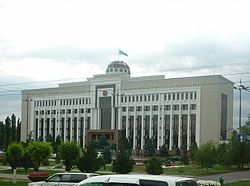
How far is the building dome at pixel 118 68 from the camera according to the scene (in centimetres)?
14125

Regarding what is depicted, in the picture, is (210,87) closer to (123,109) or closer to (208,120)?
(208,120)

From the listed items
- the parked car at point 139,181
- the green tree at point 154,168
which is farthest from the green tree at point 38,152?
the parked car at point 139,181

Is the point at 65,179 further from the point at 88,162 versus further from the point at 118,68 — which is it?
the point at 118,68

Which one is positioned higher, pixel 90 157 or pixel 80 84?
pixel 80 84

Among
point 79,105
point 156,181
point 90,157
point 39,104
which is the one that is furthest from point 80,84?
point 156,181

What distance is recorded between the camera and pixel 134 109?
13275 centimetres

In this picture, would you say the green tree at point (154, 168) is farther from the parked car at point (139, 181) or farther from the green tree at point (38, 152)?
the parked car at point (139, 181)

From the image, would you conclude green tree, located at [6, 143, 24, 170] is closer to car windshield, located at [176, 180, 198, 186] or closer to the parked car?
the parked car

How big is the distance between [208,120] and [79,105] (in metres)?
40.6

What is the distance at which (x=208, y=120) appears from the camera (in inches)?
4702

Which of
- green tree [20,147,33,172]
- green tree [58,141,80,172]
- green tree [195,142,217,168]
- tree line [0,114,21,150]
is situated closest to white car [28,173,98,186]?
green tree [58,141,80,172]

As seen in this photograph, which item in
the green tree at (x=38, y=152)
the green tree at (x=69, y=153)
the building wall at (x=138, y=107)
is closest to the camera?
the green tree at (x=69, y=153)

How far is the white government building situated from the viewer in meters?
120

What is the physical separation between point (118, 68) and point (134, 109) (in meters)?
14.9
